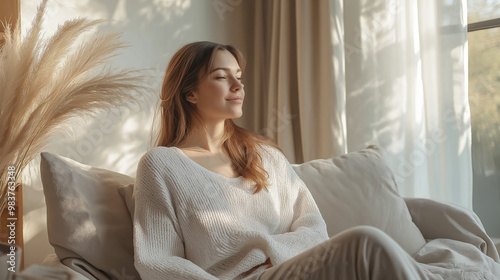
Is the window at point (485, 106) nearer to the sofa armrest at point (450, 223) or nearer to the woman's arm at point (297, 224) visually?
the sofa armrest at point (450, 223)

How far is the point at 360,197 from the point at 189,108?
791mm

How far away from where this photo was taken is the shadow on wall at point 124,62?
2629mm

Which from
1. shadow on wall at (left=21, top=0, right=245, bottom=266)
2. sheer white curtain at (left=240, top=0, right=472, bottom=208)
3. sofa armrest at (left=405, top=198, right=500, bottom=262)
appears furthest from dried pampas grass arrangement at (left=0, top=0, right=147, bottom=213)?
sheer white curtain at (left=240, top=0, right=472, bottom=208)

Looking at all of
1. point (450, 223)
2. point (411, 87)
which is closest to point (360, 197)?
point (450, 223)

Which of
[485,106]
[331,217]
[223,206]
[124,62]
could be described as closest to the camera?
[223,206]

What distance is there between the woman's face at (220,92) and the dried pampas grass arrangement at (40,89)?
3.10 ft

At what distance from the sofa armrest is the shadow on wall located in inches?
52.9

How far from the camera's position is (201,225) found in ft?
6.53

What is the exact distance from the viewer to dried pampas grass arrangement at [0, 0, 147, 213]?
1173 millimetres

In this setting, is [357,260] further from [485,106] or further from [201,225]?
[485,106]

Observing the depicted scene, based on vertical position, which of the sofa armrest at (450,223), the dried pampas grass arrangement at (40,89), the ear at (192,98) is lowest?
the sofa armrest at (450,223)

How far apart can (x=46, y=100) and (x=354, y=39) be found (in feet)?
7.90

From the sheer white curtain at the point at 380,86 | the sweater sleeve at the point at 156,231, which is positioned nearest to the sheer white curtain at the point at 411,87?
the sheer white curtain at the point at 380,86

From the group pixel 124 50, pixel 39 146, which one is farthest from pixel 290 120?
pixel 39 146
